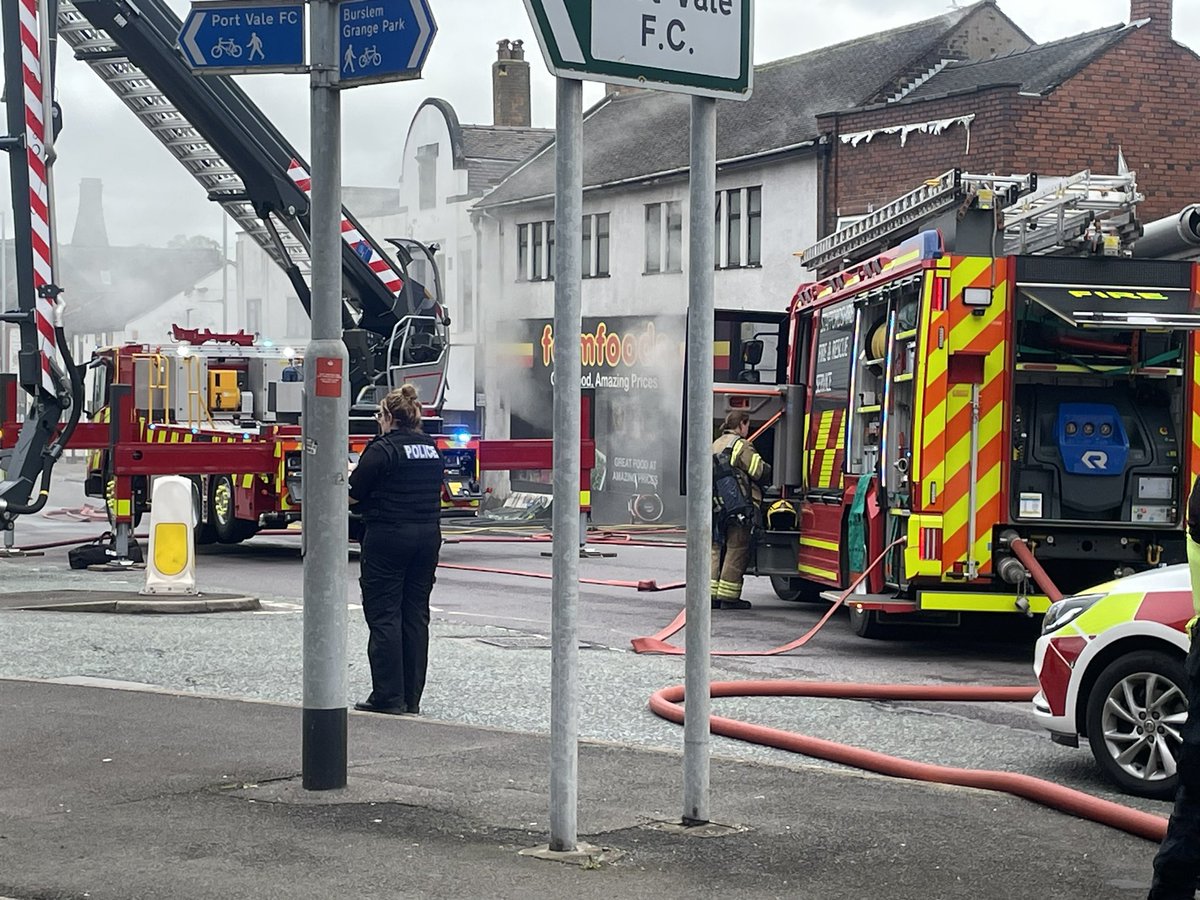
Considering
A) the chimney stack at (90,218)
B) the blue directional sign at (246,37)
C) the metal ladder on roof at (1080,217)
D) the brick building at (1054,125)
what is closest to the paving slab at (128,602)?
the metal ladder on roof at (1080,217)

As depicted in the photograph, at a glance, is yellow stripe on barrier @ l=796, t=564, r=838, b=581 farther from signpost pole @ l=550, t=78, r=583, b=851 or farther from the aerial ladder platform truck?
signpost pole @ l=550, t=78, r=583, b=851

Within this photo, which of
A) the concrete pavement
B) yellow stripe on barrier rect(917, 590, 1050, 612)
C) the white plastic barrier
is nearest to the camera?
the concrete pavement

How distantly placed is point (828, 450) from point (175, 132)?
9.27 m

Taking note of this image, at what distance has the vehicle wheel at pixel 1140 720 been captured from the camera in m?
7.73

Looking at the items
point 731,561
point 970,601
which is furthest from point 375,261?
point 970,601

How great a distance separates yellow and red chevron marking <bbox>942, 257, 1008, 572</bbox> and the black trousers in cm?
413

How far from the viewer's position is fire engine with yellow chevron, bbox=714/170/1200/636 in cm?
1237

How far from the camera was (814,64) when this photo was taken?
36.9 metres

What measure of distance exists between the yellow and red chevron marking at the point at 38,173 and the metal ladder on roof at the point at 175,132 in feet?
9.03

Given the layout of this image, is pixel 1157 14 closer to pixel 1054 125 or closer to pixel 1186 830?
pixel 1054 125

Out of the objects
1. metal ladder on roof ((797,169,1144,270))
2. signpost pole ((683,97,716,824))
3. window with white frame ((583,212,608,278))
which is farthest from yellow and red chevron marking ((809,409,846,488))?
window with white frame ((583,212,608,278))

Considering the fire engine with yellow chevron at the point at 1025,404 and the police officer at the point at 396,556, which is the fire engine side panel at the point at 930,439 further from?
the police officer at the point at 396,556

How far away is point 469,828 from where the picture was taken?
6652 millimetres

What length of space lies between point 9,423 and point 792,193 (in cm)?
1745
